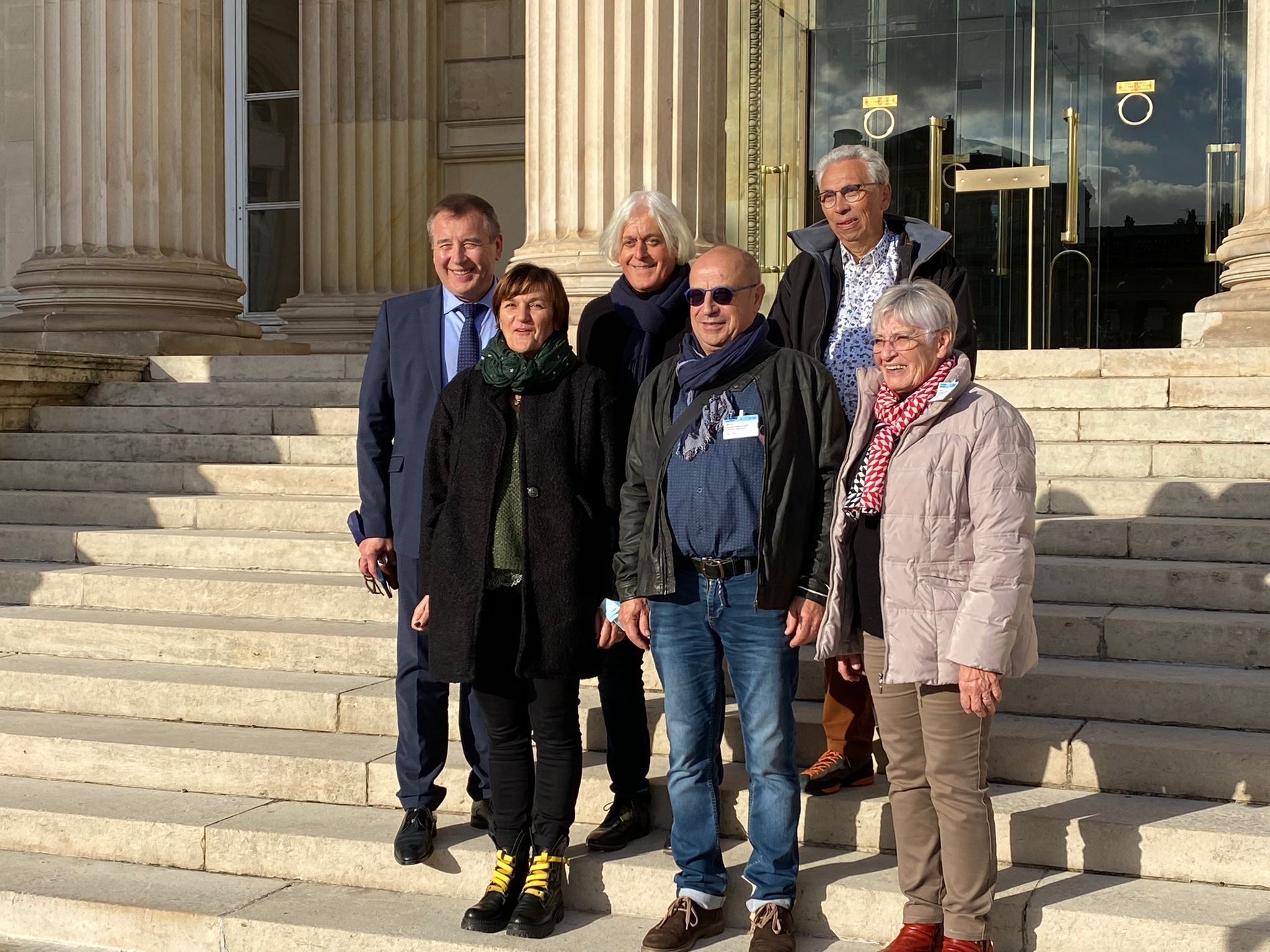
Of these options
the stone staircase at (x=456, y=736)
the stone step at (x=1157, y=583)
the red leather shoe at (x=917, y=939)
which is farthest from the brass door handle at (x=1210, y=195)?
the red leather shoe at (x=917, y=939)

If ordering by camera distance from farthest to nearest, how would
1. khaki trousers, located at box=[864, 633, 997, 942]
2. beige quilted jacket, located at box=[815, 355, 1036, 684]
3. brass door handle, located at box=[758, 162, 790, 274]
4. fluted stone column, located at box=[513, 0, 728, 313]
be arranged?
brass door handle, located at box=[758, 162, 790, 274], fluted stone column, located at box=[513, 0, 728, 313], khaki trousers, located at box=[864, 633, 997, 942], beige quilted jacket, located at box=[815, 355, 1036, 684]

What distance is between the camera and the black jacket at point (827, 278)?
181 inches

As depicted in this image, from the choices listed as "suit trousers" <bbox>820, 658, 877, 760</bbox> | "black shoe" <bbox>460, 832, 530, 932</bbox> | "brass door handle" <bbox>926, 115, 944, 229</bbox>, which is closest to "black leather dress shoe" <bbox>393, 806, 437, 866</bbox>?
"black shoe" <bbox>460, 832, 530, 932</bbox>

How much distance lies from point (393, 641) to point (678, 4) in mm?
4263

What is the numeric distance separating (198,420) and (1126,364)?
5.46m

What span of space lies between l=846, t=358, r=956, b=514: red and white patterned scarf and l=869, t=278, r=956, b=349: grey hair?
11 cm

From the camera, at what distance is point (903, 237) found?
15.6ft

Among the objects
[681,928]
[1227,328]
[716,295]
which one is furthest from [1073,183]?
[681,928]

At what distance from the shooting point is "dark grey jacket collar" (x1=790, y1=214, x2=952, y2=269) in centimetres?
Result: 459

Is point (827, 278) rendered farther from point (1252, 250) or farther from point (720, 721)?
point (1252, 250)

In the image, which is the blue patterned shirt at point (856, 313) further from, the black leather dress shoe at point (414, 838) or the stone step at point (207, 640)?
the stone step at point (207, 640)

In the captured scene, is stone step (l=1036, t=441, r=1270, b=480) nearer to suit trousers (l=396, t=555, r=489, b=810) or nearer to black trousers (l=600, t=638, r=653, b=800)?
black trousers (l=600, t=638, r=653, b=800)

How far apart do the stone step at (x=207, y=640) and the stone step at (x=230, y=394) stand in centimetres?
264

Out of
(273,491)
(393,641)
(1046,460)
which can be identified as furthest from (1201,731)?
(273,491)
